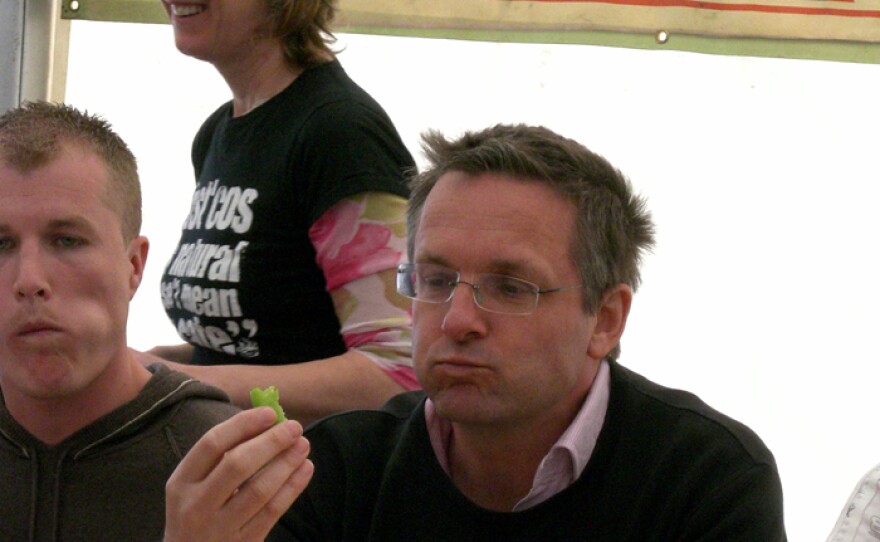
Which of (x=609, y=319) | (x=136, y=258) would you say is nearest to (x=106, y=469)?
(x=136, y=258)

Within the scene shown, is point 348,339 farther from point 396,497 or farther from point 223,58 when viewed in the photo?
point 223,58

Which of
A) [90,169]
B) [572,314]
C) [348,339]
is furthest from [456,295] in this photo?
[90,169]

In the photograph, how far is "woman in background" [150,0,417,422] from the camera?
5.69 ft

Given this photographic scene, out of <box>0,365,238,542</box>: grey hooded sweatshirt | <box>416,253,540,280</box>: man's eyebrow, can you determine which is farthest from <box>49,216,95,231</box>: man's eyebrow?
<box>416,253,540,280</box>: man's eyebrow

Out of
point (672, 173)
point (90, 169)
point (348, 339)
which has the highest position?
point (672, 173)

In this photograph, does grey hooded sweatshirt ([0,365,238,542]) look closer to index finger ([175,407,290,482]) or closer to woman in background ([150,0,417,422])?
woman in background ([150,0,417,422])

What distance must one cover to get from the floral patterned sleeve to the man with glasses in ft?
0.47

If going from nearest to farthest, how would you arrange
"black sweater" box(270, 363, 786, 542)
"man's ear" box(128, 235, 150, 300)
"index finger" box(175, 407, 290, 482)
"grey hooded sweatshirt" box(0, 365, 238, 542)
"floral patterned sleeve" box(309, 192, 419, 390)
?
"index finger" box(175, 407, 290, 482)
"black sweater" box(270, 363, 786, 542)
"grey hooded sweatshirt" box(0, 365, 238, 542)
"man's ear" box(128, 235, 150, 300)
"floral patterned sleeve" box(309, 192, 419, 390)

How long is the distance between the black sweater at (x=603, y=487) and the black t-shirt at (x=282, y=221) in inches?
12.6

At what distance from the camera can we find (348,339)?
1771 mm

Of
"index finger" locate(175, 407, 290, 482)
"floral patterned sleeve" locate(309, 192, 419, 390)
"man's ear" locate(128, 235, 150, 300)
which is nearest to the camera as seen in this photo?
"index finger" locate(175, 407, 290, 482)

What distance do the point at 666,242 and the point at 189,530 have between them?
157 cm

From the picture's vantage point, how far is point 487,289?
4.68ft

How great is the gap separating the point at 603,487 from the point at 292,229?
0.69 m
